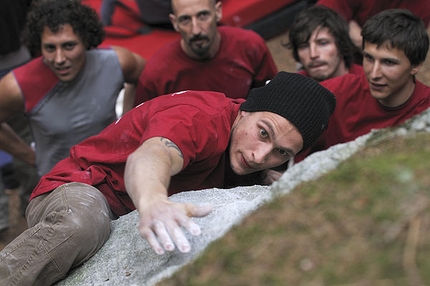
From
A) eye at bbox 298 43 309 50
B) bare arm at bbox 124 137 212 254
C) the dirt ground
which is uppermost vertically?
bare arm at bbox 124 137 212 254

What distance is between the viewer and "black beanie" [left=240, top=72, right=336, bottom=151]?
3168mm

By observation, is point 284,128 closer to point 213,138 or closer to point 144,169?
point 213,138

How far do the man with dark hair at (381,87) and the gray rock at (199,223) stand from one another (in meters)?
→ 1.33

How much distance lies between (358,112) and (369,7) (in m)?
1.43

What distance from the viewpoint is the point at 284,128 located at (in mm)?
3154

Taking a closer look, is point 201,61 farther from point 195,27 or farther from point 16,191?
point 16,191

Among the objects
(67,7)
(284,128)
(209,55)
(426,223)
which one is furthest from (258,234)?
(67,7)

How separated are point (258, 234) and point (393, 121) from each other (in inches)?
91.4

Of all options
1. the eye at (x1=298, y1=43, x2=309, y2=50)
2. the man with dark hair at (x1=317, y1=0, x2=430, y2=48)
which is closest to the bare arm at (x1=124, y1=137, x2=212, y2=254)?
the eye at (x1=298, y1=43, x2=309, y2=50)

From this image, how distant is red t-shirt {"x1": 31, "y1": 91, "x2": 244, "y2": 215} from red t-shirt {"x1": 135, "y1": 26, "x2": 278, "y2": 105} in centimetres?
172

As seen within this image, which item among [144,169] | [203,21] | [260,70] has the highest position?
[144,169]

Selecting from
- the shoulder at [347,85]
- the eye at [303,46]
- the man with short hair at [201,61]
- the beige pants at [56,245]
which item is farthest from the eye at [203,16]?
the beige pants at [56,245]

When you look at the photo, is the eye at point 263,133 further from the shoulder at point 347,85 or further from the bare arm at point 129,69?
the bare arm at point 129,69

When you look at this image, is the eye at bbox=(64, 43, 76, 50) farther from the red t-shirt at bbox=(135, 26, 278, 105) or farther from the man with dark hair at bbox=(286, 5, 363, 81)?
the man with dark hair at bbox=(286, 5, 363, 81)
